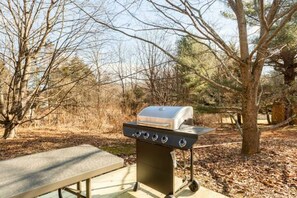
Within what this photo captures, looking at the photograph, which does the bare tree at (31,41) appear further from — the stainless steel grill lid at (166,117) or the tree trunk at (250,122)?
the tree trunk at (250,122)

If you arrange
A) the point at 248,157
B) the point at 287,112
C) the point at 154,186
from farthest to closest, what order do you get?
1. the point at 287,112
2. the point at 248,157
3. the point at 154,186

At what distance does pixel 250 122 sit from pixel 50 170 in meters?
3.13

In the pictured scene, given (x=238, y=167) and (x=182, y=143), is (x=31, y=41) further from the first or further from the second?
(x=238, y=167)

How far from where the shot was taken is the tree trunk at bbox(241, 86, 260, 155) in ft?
11.9

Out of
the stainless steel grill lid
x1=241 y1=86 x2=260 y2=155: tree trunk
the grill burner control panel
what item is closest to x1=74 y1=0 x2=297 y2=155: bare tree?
x1=241 y1=86 x2=260 y2=155: tree trunk

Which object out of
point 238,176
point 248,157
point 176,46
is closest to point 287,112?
point 176,46

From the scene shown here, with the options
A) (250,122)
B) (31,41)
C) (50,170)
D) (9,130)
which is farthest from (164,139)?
(9,130)

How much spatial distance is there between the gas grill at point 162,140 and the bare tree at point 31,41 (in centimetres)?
210

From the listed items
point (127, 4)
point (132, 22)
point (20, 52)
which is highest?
point (127, 4)

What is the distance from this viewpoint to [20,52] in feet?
12.0

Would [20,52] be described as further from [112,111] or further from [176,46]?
[176,46]

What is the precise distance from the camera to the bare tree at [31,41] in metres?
3.76

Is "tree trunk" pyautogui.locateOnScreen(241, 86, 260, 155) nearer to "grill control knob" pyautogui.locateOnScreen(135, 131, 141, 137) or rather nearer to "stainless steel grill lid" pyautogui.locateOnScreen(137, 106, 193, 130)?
"stainless steel grill lid" pyautogui.locateOnScreen(137, 106, 193, 130)

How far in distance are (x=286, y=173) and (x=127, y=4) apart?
3.32 m
